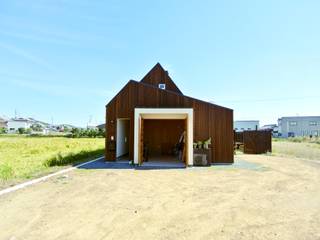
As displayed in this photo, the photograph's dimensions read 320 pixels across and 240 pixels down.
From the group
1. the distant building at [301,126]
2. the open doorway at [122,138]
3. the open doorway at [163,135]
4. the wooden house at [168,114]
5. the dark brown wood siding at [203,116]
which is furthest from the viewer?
the distant building at [301,126]

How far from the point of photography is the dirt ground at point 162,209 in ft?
13.1

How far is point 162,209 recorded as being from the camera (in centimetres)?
518

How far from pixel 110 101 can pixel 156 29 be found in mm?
4389

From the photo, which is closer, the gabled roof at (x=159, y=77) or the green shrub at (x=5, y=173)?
the green shrub at (x=5, y=173)

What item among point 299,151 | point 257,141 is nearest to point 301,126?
point 299,151

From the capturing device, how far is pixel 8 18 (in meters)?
10.4

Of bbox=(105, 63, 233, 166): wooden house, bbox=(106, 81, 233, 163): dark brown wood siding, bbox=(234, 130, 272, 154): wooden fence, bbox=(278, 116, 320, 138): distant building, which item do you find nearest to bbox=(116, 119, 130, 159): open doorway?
bbox=(105, 63, 233, 166): wooden house

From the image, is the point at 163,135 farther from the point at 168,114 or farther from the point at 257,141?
the point at 257,141

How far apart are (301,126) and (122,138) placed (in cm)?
5768

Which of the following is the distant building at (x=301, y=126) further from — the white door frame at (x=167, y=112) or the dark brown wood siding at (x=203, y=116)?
the white door frame at (x=167, y=112)

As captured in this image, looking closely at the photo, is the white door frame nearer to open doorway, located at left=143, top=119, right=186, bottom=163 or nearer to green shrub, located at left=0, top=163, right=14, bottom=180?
open doorway, located at left=143, top=119, right=186, bottom=163

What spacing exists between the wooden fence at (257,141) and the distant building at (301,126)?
47034 mm

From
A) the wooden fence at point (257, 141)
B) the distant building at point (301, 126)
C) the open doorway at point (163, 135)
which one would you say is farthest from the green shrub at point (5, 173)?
the distant building at point (301, 126)

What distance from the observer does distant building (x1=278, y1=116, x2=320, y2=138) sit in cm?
5991
